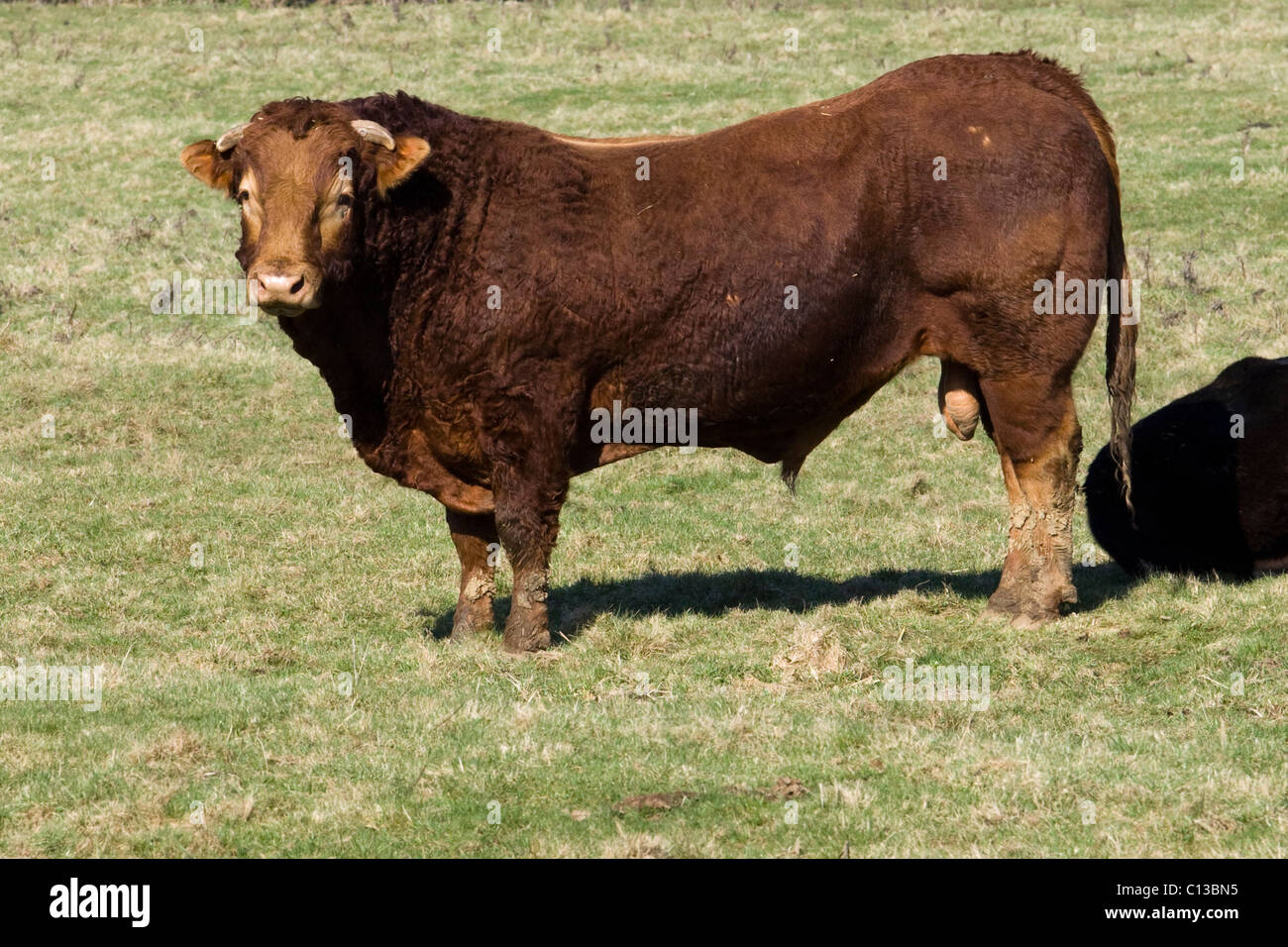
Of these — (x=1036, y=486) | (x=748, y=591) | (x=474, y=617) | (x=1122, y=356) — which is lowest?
(x=748, y=591)

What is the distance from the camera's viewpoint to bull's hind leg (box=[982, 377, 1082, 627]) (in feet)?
30.8

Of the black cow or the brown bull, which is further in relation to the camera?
the black cow

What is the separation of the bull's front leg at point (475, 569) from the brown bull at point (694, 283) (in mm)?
103

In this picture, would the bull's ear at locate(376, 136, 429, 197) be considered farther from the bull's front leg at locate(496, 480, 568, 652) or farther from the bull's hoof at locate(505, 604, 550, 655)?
the bull's hoof at locate(505, 604, 550, 655)

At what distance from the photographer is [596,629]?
9.38 metres

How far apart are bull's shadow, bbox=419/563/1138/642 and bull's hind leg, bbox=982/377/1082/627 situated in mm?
399

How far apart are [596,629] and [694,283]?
2074mm

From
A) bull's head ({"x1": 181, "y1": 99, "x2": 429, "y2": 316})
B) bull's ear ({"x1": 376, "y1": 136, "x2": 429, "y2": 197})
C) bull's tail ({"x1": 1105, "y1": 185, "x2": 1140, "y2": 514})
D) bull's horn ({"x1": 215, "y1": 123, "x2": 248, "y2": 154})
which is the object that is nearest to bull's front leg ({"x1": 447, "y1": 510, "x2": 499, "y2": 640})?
bull's head ({"x1": 181, "y1": 99, "x2": 429, "y2": 316})

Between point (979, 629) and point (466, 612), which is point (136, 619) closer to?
point (466, 612)

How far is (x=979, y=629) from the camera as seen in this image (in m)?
9.38

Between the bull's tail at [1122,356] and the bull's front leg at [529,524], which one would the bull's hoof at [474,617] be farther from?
the bull's tail at [1122,356]

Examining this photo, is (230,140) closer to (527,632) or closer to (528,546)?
(528,546)

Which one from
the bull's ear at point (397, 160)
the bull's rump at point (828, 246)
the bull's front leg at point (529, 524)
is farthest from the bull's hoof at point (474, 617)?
the bull's ear at point (397, 160)

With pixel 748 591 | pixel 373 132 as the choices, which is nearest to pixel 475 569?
pixel 748 591
